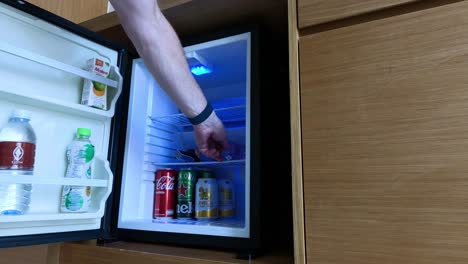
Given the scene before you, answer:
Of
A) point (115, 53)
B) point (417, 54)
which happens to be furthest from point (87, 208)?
point (417, 54)

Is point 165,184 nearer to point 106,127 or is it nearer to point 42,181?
point 106,127

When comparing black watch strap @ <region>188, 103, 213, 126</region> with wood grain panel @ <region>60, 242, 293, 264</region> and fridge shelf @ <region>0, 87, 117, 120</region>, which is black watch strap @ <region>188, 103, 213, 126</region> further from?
wood grain panel @ <region>60, 242, 293, 264</region>

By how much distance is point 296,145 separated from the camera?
2.20 feet

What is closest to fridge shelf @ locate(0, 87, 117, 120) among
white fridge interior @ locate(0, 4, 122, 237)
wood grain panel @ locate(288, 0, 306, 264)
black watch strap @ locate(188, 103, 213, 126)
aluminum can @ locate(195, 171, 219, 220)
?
white fridge interior @ locate(0, 4, 122, 237)

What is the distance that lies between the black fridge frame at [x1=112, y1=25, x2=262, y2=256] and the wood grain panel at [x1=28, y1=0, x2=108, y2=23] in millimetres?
726

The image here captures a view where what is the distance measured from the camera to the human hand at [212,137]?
0.94 meters

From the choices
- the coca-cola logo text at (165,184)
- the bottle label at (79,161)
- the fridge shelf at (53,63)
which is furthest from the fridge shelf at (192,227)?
the fridge shelf at (53,63)

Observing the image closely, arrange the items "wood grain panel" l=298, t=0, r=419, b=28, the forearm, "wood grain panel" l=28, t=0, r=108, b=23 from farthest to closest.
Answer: "wood grain panel" l=28, t=0, r=108, b=23 < the forearm < "wood grain panel" l=298, t=0, r=419, b=28

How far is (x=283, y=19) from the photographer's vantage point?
3.22 feet

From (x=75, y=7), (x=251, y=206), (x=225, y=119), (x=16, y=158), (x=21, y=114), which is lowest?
(x=251, y=206)

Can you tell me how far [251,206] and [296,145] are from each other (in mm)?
225

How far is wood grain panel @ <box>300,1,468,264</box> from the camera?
0.54 metres

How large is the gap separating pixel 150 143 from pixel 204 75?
0.32 metres

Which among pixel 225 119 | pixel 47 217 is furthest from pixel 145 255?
pixel 225 119
